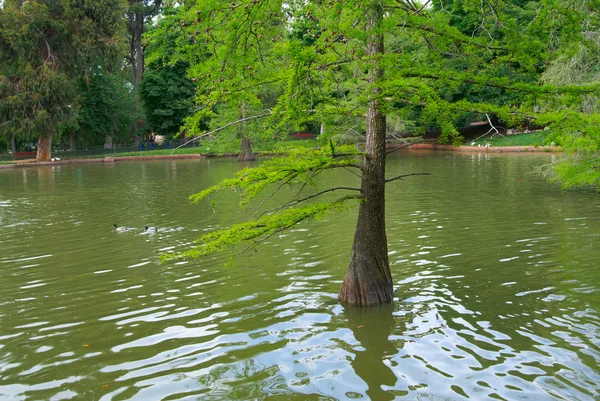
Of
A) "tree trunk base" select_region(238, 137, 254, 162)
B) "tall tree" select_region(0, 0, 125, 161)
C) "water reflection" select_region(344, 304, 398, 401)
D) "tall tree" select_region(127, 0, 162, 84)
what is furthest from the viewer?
"tall tree" select_region(127, 0, 162, 84)

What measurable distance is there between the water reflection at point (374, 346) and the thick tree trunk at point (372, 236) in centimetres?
23

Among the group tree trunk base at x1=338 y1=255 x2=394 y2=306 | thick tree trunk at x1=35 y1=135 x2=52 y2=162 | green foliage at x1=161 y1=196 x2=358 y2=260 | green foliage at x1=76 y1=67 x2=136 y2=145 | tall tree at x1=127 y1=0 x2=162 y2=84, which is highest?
tall tree at x1=127 y1=0 x2=162 y2=84

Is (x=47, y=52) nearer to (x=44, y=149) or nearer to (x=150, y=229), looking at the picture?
(x=44, y=149)

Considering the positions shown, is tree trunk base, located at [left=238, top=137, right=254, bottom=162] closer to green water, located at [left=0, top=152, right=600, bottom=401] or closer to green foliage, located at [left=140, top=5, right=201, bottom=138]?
green foliage, located at [left=140, top=5, right=201, bottom=138]

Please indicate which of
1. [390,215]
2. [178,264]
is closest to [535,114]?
[178,264]

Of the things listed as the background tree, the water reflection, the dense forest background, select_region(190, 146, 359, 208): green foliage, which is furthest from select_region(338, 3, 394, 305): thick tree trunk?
the background tree

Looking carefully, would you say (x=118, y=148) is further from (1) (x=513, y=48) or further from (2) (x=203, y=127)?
(1) (x=513, y=48)

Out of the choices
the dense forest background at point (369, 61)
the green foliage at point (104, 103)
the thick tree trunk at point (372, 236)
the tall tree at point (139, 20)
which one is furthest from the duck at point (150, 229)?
the tall tree at point (139, 20)

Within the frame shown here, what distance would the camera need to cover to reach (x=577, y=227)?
45.9ft

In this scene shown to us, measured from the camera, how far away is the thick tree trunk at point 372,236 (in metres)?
8.32

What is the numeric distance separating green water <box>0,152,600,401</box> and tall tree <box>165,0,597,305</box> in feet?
4.01

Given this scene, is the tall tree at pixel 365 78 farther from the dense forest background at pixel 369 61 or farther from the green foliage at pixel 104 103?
the green foliage at pixel 104 103

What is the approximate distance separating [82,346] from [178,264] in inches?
173

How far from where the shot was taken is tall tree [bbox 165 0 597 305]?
7.14 meters
